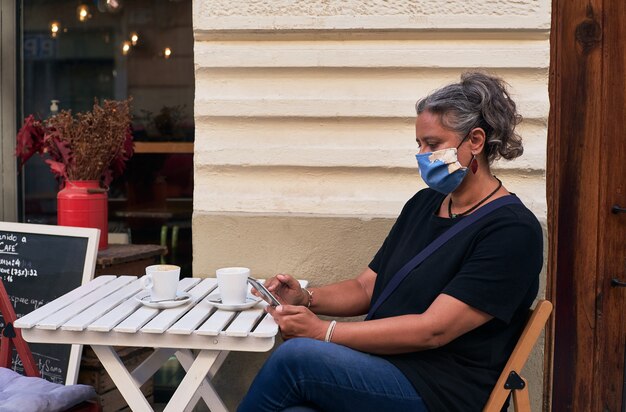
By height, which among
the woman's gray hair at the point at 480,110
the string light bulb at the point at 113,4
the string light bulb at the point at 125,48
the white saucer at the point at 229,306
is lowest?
the white saucer at the point at 229,306

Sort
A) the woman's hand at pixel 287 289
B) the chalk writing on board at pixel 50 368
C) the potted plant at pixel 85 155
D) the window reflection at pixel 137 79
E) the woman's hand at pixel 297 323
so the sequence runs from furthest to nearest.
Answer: the window reflection at pixel 137 79 < the potted plant at pixel 85 155 < the chalk writing on board at pixel 50 368 < the woman's hand at pixel 287 289 < the woman's hand at pixel 297 323

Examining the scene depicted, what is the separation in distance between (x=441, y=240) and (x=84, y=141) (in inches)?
67.9

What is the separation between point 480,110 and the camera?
2.46 meters

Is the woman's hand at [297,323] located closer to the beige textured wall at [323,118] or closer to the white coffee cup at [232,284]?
the white coffee cup at [232,284]

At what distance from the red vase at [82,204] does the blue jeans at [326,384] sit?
4.83ft

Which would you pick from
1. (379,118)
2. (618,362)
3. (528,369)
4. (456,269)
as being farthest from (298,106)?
(618,362)

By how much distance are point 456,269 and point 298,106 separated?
1209mm

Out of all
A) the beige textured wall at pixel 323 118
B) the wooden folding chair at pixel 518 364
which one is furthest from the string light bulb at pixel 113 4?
the wooden folding chair at pixel 518 364

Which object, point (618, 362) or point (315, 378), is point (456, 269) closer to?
point (315, 378)

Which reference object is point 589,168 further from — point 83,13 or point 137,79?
point 83,13

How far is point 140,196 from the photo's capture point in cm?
432

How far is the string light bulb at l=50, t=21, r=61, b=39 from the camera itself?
14.3ft

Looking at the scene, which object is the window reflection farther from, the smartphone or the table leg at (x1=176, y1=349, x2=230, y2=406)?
the smartphone

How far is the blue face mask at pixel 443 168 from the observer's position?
8.00 feet
